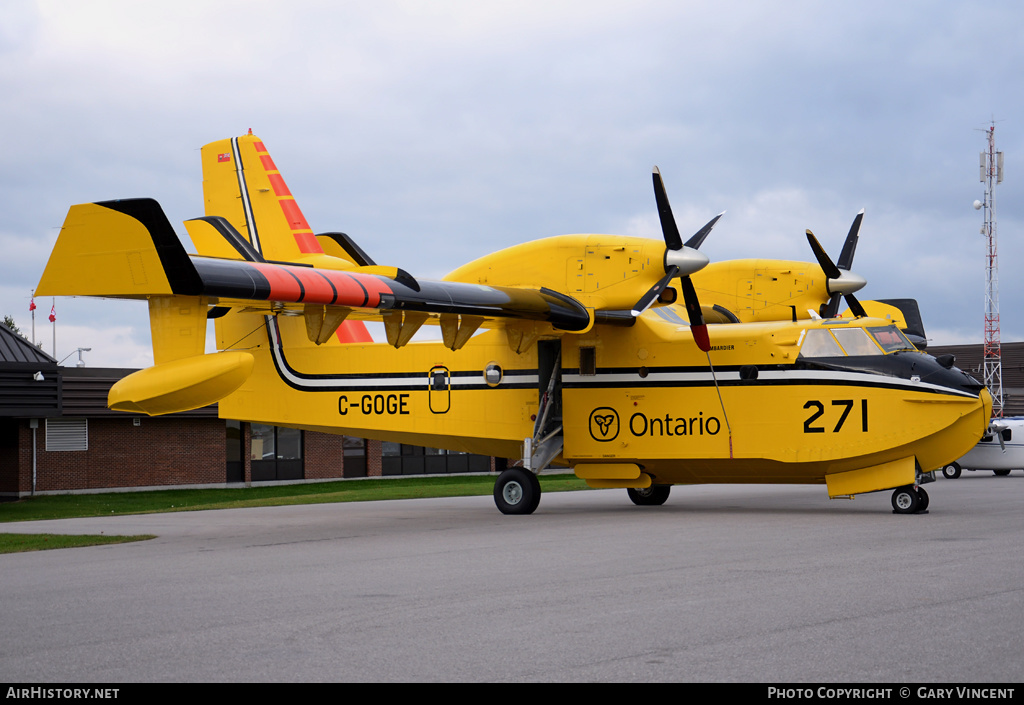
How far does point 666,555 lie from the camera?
1117 centimetres

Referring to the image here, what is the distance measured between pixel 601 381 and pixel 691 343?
187 centimetres

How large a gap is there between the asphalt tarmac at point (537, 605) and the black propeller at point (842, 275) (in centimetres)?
732

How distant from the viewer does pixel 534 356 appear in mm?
19094

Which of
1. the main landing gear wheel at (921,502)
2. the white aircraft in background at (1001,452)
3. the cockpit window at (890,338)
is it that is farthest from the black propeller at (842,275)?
the white aircraft in background at (1001,452)

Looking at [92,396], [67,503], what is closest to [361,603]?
[67,503]

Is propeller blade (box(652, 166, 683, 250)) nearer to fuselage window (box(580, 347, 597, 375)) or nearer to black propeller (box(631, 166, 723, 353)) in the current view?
black propeller (box(631, 166, 723, 353))

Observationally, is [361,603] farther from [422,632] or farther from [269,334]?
[269,334]

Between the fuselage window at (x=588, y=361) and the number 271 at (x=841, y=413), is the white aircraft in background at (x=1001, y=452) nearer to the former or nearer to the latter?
the number 271 at (x=841, y=413)

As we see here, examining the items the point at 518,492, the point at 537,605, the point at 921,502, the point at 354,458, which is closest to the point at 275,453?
the point at 354,458

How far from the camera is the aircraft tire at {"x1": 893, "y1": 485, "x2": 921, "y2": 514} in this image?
1631 cm

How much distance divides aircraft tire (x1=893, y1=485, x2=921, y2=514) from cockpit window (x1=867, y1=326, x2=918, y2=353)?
92.8 inches

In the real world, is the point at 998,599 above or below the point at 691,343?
below

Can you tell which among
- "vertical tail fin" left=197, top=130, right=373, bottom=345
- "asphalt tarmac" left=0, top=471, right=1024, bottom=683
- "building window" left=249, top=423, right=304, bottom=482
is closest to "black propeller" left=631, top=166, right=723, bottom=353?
"asphalt tarmac" left=0, top=471, right=1024, bottom=683

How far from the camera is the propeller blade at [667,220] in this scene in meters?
17.0
